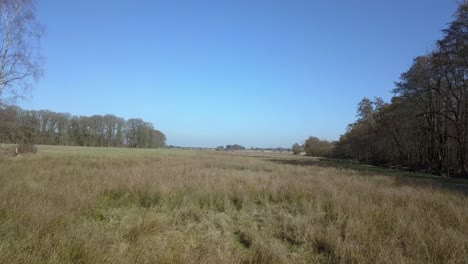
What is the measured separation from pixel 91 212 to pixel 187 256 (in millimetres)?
3249

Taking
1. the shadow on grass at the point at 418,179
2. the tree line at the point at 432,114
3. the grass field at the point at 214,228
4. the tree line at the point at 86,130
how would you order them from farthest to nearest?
the tree line at the point at 86,130 < the tree line at the point at 432,114 < the shadow on grass at the point at 418,179 < the grass field at the point at 214,228

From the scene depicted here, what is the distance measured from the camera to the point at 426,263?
4852mm

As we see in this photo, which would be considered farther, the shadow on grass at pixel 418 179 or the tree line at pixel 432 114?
the tree line at pixel 432 114

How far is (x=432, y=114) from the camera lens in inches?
A: 1588

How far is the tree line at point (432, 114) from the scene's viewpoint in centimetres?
3116

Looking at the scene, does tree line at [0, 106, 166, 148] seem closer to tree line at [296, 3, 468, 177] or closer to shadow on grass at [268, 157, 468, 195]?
tree line at [296, 3, 468, 177]

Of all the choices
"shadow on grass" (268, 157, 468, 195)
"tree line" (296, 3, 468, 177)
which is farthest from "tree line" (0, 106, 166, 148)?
"shadow on grass" (268, 157, 468, 195)

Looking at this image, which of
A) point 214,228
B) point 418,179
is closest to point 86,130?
point 418,179

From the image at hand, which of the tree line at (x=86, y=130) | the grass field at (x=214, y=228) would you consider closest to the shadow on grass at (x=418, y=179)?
the grass field at (x=214, y=228)

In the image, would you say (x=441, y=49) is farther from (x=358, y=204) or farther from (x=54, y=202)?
(x=54, y=202)

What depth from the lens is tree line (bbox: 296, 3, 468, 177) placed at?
31156 mm

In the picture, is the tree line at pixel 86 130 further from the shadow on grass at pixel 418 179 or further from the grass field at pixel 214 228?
the grass field at pixel 214 228

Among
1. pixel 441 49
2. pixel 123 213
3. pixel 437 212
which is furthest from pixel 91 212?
pixel 441 49

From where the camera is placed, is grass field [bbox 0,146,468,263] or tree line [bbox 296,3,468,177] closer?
grass field [bbox 0,146,468,263]
